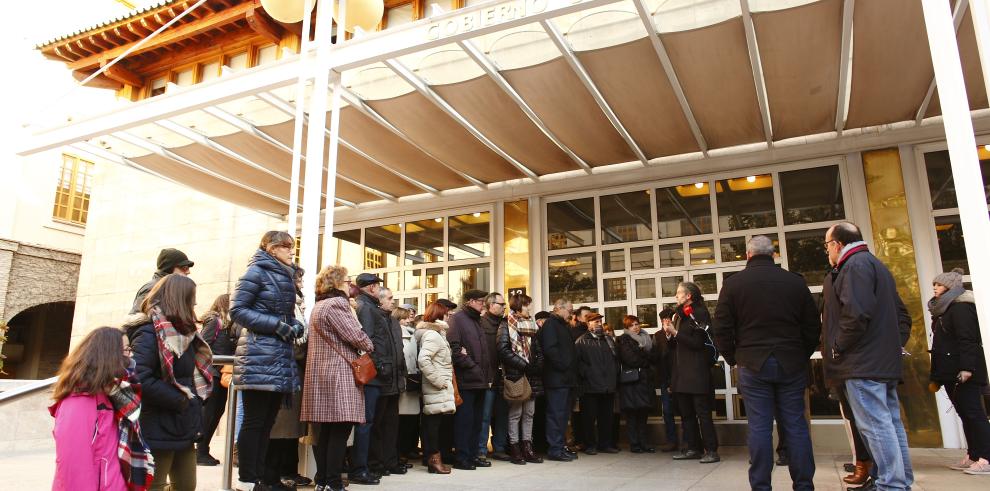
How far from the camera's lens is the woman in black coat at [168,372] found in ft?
11.2

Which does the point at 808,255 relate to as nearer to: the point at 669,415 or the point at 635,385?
the point at 669,415

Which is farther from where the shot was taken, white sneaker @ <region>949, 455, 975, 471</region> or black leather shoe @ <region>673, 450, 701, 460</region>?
black leather shoe @ <region>673, 450, 701, 460</region>

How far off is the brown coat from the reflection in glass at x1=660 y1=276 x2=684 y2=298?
6323mm

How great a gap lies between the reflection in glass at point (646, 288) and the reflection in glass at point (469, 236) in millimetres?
2821

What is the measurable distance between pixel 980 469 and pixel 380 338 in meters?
5.66

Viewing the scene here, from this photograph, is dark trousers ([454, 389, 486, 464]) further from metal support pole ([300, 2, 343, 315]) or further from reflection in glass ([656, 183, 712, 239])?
reflection in glass ([656, 183, 712, 239])

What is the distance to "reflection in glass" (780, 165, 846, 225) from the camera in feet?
31.1

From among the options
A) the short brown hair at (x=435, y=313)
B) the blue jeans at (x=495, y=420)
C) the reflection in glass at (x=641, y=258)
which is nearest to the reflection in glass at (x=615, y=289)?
the reflection in glass at (x=641, y=258)

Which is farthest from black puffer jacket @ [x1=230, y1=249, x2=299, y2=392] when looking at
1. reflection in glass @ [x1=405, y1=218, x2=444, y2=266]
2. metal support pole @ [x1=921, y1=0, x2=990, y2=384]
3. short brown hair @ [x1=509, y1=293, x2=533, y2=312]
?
reflection in glass @ [x1=405, y1=218, x2=444, y2=266]

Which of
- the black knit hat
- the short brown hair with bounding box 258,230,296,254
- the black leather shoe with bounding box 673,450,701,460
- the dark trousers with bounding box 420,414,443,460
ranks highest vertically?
the short brown hair with bounding box 258,230,296,254

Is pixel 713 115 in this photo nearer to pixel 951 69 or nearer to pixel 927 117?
pixel 927 117

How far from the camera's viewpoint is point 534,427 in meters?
8.16

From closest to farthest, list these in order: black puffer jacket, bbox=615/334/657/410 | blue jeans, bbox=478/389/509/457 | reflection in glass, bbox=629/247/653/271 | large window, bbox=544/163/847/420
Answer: blue jeans, bbox=478/389/509/457 < black puffer jacket, bbox=615/334/657/410 < large window, bbox=544/163/847/420 < reflection in glass, bbox=629/247/653/271

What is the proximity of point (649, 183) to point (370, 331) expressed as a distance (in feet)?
21.2
